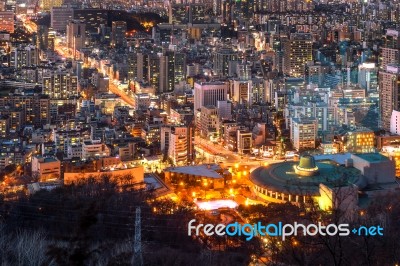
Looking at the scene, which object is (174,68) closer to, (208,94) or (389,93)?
(208,94)

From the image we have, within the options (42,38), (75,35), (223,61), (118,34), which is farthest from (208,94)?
(118,34)

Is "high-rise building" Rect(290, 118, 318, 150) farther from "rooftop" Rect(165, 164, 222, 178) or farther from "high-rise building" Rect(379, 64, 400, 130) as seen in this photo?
"rooftop" Rect(165, 164, 222, 178)

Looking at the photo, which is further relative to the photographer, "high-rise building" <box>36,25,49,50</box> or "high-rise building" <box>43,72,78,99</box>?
"high-rise building" <box>36,25,49,50</box>

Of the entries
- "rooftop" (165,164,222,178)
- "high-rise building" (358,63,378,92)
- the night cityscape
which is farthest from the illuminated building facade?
"high-rise building" (358,63,378,92)

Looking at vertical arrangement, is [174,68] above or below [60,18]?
below

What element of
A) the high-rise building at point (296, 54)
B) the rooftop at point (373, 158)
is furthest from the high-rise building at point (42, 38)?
the rooftop at point (373, 158)
